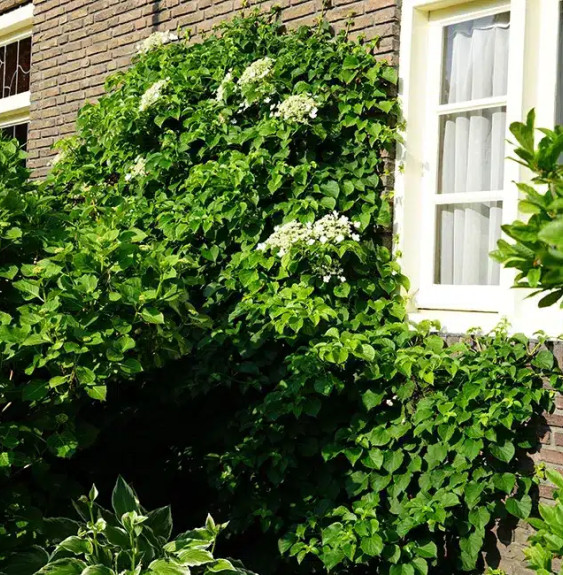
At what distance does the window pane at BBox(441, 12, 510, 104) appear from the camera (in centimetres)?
432

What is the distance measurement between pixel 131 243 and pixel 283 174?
5.06 feet

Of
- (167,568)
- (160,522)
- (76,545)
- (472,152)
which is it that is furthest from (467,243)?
(76,545)

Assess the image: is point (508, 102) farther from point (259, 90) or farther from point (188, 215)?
point (188, 215)

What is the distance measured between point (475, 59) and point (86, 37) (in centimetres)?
341

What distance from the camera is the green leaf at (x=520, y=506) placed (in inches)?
146

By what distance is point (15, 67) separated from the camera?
784cm

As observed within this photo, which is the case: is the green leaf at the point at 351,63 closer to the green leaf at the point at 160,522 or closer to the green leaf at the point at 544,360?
the green leaf at the point at 544,360

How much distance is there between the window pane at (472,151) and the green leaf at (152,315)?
1950 mm

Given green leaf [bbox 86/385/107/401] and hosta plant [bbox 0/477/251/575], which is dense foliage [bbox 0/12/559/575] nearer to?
green leaf [bbox 86/385/107/401]

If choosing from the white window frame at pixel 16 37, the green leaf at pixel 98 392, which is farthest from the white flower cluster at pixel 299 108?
the white window frame at pixel 16 37

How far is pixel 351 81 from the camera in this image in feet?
15.4

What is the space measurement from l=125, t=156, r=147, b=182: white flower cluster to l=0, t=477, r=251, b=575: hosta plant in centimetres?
239

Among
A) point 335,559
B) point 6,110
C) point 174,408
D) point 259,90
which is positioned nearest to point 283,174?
point 259,90

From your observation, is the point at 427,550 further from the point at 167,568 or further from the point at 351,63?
the point at 351,63
